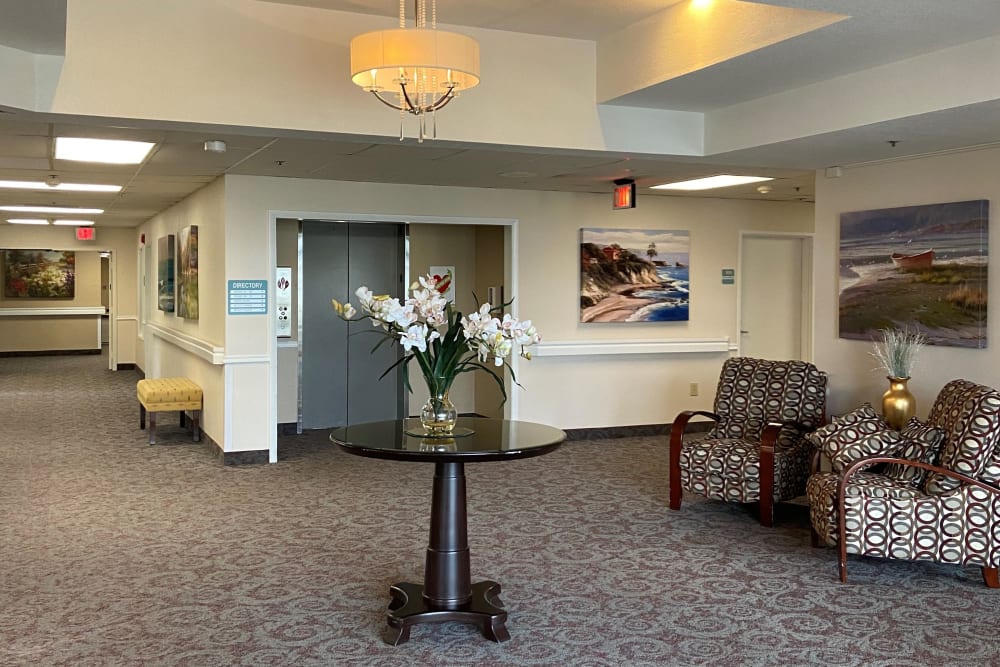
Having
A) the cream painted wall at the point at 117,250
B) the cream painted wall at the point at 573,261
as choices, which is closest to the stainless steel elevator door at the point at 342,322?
the cream painted wall at the point at 573,261

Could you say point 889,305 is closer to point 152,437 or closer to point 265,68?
point 265,68

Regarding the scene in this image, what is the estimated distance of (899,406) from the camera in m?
6.10

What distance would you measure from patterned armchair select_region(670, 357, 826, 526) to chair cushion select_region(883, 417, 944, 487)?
2.92 feet

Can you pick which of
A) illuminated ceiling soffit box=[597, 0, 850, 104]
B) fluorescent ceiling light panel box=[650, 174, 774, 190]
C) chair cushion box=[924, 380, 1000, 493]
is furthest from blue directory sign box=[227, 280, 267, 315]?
chair cushion box=[924, 380, 1000, 493]

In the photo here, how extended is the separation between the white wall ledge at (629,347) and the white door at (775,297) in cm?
70

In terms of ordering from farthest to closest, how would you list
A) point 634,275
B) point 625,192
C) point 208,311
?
point 634,275, point 208,311, point 625,192

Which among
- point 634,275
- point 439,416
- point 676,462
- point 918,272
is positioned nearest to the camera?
point 439,416

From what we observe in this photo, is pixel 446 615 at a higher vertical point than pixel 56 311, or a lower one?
lower

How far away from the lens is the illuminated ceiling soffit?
471 centimetres

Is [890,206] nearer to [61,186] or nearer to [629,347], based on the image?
[629,347]

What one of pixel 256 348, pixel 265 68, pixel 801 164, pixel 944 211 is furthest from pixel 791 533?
pixel 256 348

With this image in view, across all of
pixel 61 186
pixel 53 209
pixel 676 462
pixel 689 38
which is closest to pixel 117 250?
pixel 53 209

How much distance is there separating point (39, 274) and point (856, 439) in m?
19.2

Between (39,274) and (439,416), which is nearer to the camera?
(439,416)
